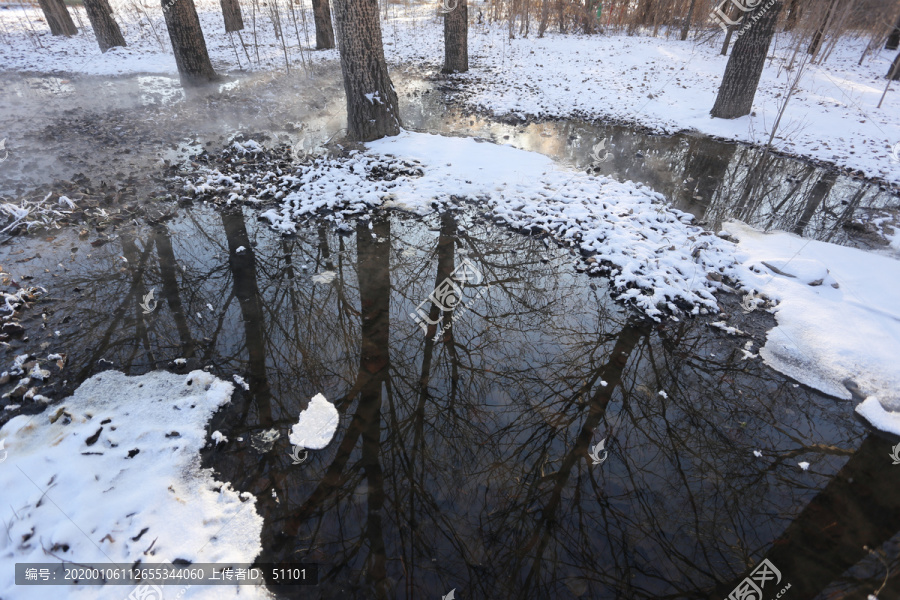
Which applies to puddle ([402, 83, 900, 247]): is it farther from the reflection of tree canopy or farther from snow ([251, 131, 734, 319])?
the reflection of tree canopy

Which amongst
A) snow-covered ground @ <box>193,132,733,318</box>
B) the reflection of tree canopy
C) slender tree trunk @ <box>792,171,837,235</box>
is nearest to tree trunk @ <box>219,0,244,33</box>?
snow-covered ground @ <box>193,132,733,318</box>

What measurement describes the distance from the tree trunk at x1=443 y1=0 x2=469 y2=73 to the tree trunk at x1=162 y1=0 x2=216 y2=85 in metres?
6.02

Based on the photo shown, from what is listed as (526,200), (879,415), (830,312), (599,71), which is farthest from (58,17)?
(879,415)

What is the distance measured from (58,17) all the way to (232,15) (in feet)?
18.1

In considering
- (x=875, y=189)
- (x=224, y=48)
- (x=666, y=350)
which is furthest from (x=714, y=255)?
(x=224, y=48)

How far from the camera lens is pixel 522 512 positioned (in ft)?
8.45

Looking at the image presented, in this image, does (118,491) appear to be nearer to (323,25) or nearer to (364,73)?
(364,73)

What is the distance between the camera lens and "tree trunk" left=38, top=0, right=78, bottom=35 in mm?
13047

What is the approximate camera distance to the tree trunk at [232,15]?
1318 cm

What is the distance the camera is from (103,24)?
11.8 m

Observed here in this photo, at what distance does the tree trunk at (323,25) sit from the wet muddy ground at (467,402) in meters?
9.30

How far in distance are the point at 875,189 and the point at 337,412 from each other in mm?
9083

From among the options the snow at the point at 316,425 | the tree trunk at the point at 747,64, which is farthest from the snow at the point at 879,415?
the tree trunk at the point at 747,64

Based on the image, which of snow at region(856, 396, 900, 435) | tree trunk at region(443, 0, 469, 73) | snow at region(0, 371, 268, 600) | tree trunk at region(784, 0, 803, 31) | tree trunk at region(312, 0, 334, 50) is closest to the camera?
snow at region(0, 371, 268, 600)
